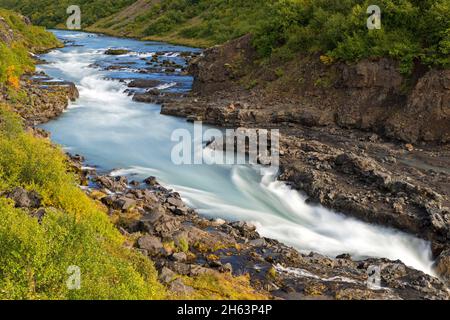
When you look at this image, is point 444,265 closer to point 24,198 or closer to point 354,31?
point 24,198

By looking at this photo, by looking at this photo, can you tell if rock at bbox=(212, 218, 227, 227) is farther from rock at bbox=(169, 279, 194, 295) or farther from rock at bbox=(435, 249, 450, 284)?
rock at bbox=(435, 249, 450, 284)

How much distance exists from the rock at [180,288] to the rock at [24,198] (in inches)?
215

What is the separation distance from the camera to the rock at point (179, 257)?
14.5m

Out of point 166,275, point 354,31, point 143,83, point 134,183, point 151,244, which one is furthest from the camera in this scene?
point 143,83

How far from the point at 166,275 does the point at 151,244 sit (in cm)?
229

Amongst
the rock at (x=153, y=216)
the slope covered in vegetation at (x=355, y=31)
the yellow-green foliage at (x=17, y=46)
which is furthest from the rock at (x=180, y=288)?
the yellow-green foliage at (x=17, y=46)

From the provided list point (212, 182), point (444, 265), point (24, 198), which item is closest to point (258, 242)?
point (444, 265)

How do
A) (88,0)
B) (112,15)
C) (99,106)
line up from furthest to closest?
1. (88,0)
2. (112,15)
3. (99,106)

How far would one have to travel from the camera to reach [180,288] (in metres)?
12.4

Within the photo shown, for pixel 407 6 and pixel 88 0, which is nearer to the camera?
pixel 407 6

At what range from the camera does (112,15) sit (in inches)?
4638

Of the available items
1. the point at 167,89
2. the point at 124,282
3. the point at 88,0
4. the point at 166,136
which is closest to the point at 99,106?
the point at 167,89
